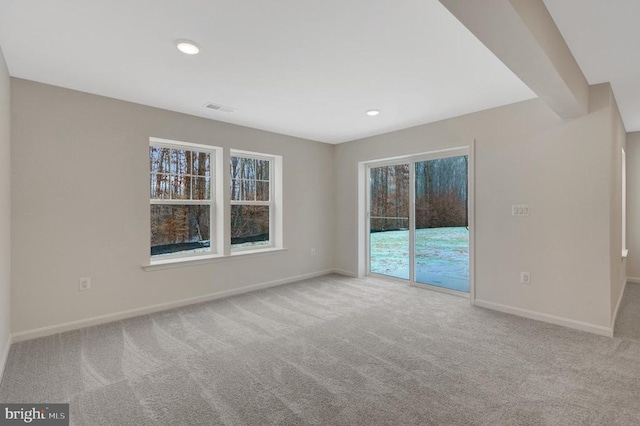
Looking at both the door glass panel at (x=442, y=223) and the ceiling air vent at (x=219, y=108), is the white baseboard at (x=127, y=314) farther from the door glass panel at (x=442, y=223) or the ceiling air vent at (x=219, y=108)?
the ceiling air vent at (x=219, y=108)

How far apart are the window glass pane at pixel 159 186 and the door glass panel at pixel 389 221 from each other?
10.5ft

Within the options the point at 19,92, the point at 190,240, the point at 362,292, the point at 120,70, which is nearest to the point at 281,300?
the point at 362,292

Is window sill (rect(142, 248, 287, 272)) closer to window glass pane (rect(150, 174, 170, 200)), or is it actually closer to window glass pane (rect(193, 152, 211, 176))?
window glass pane (rect(150, 174, 170, 200))

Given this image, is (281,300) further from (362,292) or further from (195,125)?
(195,125)

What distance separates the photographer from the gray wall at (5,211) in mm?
2314

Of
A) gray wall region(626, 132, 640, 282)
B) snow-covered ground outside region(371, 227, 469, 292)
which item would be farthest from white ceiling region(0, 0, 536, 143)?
gray wall region(626, 132, 640, 282)

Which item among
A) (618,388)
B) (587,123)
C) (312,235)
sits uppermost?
(587,123)

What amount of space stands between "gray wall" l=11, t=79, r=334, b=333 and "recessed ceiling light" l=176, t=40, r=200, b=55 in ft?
5.03

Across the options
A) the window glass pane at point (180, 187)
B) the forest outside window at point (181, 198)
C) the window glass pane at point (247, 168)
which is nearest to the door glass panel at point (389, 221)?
the window glass pane at point (247, 168)

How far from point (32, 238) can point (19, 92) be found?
1.32 m

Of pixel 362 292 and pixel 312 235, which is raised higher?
pixel 312 235

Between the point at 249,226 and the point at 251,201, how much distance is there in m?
0.38

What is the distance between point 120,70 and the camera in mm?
2607

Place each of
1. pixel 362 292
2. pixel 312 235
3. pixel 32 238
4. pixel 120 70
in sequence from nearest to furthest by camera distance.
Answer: pixel 120 70 → pixel 32 238 → pixel 362 292 → pixel 312 235
